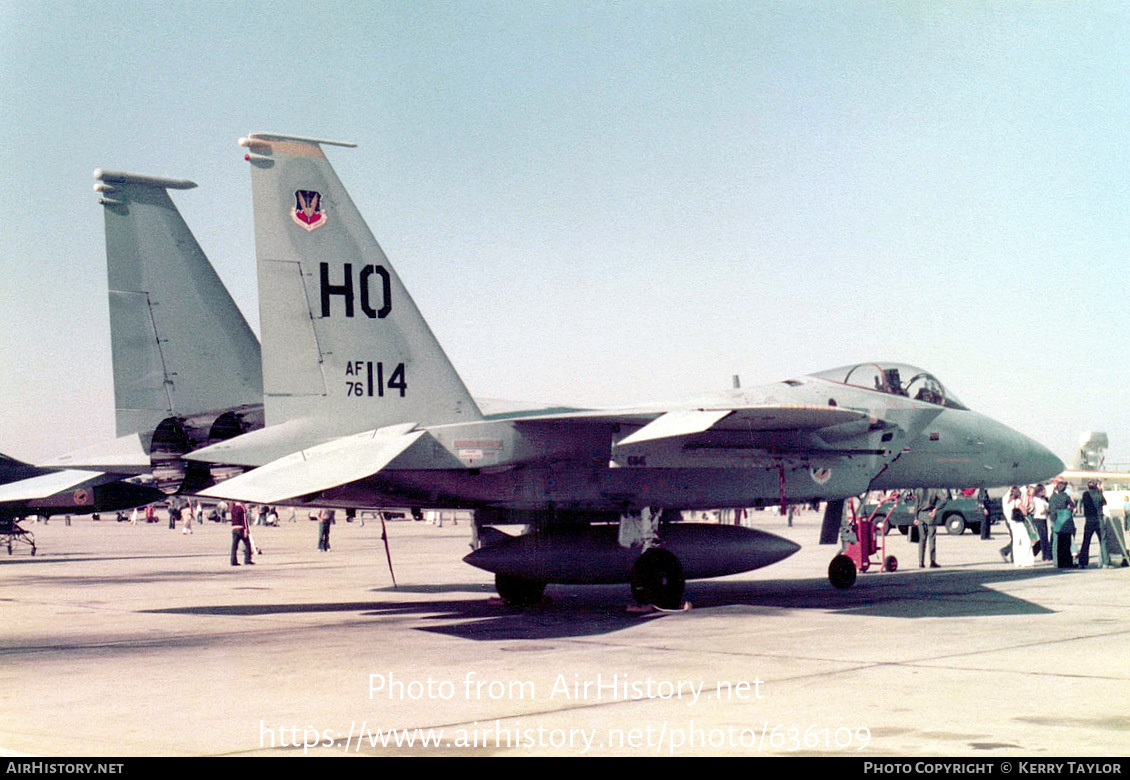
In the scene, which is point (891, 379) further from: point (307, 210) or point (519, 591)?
point (307, 210)

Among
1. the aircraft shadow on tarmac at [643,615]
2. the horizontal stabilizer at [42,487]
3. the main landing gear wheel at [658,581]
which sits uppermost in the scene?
the horizontal stabilizer at [42,487]

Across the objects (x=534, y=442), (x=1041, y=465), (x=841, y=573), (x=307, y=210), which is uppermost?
(x=307, y=210)

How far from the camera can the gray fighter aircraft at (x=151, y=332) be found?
51.1 feet

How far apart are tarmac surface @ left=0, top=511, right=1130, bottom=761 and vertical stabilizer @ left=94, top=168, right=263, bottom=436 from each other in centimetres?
295

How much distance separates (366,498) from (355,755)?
716 cm

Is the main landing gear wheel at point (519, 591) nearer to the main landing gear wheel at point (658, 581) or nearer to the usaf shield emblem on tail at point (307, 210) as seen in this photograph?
the main landing gear wheel at point (658, 581)

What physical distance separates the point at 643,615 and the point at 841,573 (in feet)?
13.5

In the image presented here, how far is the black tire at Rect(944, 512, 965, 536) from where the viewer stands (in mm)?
35219

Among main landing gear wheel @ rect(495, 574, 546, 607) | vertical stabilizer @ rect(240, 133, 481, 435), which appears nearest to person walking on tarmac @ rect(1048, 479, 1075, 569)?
main landing gear wheel @ rect(495, 574, 546, 607)

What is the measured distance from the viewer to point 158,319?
15.8 m

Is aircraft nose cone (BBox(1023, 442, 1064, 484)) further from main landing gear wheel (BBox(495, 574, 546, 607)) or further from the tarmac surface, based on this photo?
main landing gear wheel (BBox(495, 574, 546, 607))

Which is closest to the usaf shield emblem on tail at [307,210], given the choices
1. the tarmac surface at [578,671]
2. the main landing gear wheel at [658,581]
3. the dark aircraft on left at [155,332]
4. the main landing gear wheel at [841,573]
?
the dark aircraft on left at [155,332]

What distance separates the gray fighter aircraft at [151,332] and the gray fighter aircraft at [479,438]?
303 cm

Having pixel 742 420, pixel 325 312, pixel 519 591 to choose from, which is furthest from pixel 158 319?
pixel 742 420
